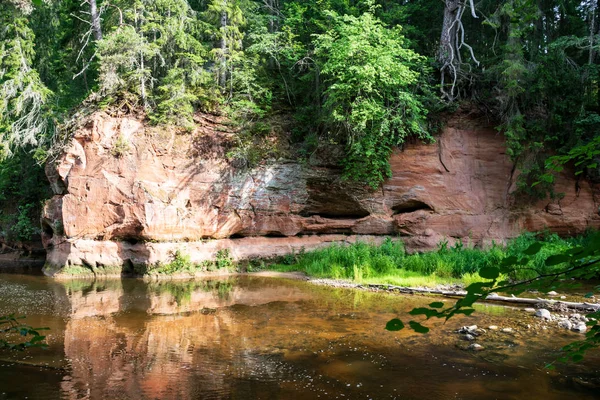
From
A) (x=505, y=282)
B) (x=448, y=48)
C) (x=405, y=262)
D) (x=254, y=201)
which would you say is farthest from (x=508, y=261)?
(x=448, y=48)

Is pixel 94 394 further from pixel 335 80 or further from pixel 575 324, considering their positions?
pixel 335 80

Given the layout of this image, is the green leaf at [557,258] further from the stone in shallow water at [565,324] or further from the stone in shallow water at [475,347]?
the stone in shallow water at [565,324]

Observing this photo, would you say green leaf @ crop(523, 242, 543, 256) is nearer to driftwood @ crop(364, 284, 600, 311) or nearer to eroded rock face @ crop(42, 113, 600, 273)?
driftwood @ crop(364, 284, 600, 311)

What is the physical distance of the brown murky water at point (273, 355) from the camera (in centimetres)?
579

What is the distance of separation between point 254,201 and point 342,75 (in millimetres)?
6128

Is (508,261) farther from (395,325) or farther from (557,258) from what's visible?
(395,325)

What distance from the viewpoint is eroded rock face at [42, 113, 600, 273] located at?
53.6ft

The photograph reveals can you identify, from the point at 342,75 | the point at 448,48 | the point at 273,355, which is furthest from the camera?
the point at 448,48

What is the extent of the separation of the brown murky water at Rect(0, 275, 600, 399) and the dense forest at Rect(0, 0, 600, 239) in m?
8.47

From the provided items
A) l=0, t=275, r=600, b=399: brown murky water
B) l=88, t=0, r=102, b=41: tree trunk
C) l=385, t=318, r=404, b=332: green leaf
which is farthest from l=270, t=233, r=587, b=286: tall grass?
l=88, t=0, r=102, b=41: tree trunk

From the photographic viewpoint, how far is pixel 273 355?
7.25 meters

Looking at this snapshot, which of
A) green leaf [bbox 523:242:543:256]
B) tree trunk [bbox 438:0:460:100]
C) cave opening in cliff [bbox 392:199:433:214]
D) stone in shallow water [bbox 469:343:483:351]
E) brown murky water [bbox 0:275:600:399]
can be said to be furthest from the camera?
tree trunk [bbox 438:0:460:100]

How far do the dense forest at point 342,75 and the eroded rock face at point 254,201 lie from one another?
85 cm

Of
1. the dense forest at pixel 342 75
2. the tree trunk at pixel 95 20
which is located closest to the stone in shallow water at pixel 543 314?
the dense forest at pixel 342 75
